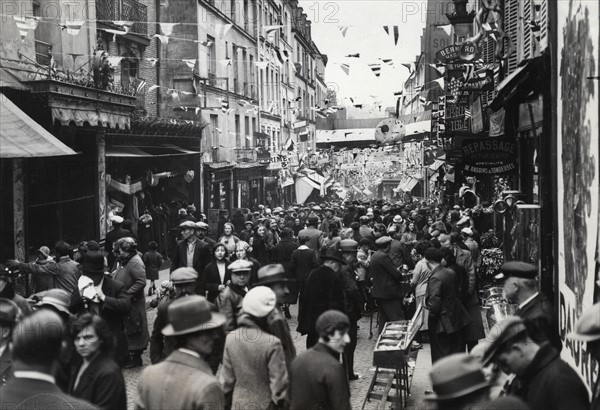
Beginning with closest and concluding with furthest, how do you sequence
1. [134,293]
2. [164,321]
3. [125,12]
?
1. [164,321]
2. [134,293]
3. [125,12]

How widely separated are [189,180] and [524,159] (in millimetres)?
15253

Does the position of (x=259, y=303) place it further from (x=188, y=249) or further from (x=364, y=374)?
(x=188, y=249)

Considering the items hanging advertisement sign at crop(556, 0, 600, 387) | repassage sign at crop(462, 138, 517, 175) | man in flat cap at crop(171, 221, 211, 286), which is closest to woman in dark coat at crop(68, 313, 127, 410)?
hanging advertisement sign at crop(556, 0, 600, 387)

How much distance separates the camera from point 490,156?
1509 centimetres

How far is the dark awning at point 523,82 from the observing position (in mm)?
9242

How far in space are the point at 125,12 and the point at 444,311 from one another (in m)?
18.0

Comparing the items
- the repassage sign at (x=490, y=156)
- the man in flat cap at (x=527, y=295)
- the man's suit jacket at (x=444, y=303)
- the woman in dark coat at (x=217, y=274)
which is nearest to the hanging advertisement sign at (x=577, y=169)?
the man in flat cap at (x=527, y=295)

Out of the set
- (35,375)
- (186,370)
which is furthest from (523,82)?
(35,375)

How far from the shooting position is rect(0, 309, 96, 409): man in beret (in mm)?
4098

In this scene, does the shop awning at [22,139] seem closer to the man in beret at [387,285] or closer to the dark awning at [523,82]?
the man in beret at [387,285]

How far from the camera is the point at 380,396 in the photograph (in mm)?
8453

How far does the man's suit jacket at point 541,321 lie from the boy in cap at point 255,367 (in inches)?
73.4

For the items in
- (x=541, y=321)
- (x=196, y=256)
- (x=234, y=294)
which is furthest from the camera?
(x=196, y=256)

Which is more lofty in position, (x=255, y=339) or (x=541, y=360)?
(x=541, y=360)
